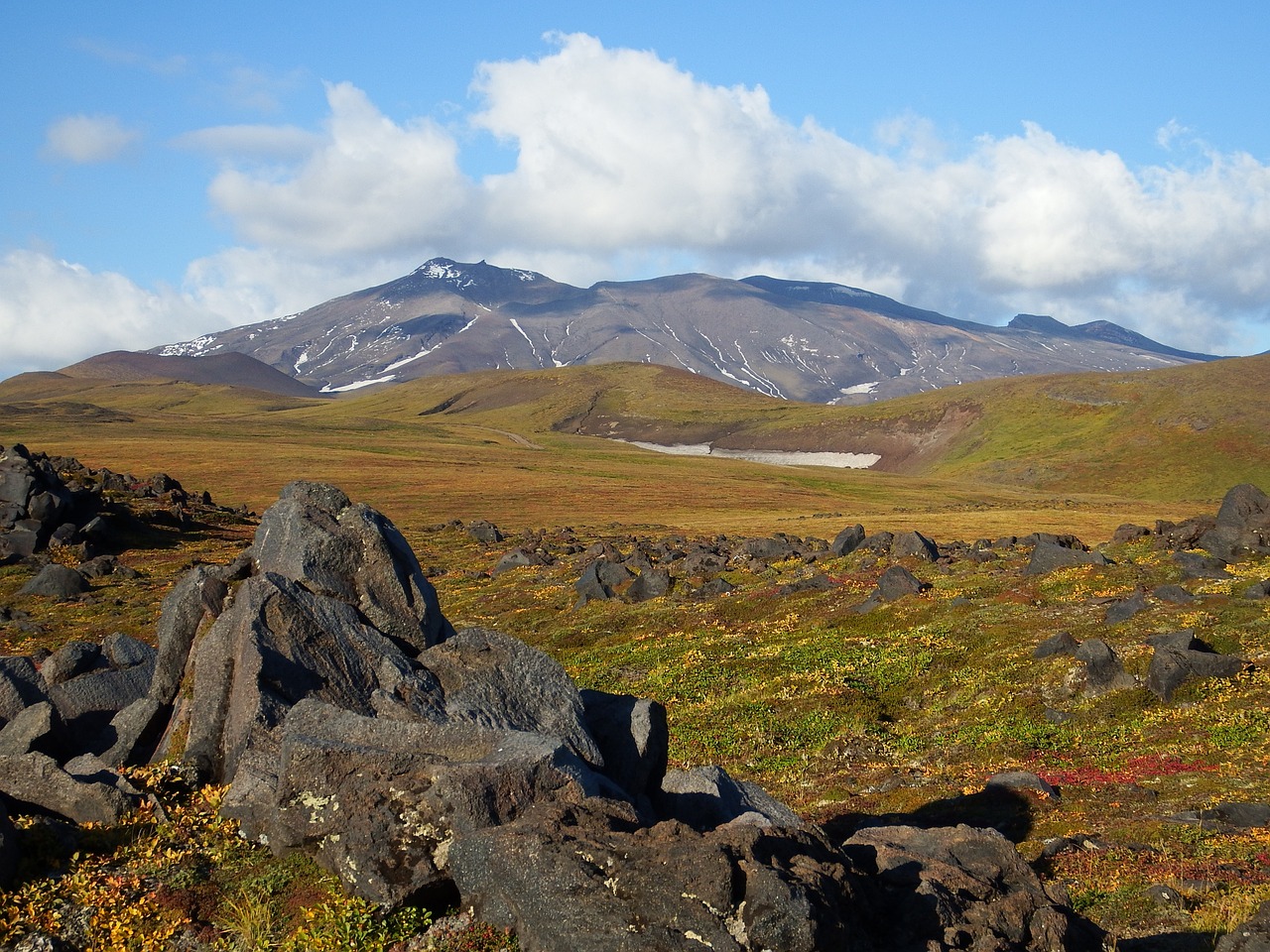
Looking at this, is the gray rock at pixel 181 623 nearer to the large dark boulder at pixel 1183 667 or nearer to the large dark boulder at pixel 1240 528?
the large dark boulder at pixel 1183 667

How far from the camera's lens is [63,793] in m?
16.4

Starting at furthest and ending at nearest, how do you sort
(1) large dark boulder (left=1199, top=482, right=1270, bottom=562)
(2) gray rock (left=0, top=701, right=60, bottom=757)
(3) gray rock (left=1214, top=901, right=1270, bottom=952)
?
(1) large dark boulder (left=1199, top=482, right=1270, bottom=562) → (2) gray rock (left=0, top=701, right=60, bottom=757) → (3) gray rock (left=1214, top=901, right=1270, bottom=952)

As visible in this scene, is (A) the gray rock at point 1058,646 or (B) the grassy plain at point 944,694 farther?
(A) the gray rock at point 1058,646

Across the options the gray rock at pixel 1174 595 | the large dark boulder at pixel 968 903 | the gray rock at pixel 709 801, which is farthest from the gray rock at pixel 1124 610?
the large dark boulder at pixel 968 903

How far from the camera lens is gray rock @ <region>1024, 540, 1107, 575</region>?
2036 inches

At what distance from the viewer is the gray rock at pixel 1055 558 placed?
51719 mm

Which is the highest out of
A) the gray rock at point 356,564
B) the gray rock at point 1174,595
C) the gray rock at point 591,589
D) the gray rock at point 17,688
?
the gray rock at point 356,564

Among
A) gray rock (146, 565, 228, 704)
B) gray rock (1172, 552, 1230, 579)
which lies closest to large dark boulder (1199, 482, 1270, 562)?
Answer: gray rock (1172, 552, 1230, 579)

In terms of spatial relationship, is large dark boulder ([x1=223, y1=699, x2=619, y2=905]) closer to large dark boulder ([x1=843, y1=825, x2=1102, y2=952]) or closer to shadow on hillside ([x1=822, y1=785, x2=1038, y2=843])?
large dark boulder ([x1=843, y1=825, x2=1102, y2=952])

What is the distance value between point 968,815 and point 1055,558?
33.4m

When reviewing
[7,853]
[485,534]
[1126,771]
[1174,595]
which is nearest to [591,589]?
[1174,595]

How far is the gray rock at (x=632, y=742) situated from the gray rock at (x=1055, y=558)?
Result: 3768 centimetres

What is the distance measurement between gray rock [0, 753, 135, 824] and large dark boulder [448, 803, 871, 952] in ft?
22.4

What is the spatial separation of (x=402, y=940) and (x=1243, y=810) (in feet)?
56.7
